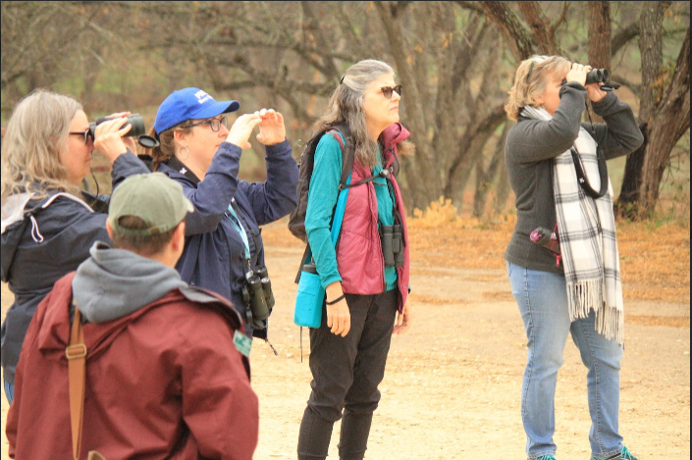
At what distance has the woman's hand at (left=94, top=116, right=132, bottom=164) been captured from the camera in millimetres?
2760

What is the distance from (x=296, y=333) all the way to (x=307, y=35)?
12551mm

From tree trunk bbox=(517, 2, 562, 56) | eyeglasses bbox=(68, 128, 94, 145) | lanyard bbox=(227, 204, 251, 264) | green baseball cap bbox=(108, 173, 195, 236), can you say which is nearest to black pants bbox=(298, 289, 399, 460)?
lanyard bbox=(227, 204, 251, 264)

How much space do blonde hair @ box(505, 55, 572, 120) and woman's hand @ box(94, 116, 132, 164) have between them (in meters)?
1.94

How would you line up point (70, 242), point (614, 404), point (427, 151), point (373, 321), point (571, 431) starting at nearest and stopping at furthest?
point (70, 242) → point (373, 321) → point (614, 404) → point (571, 431) → point (427, 151)

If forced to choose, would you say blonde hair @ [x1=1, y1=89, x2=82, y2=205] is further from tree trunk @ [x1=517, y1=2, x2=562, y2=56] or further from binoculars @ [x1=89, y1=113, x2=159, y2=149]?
tree trunk @ [x1=517, y1=2, x2=562, y2=56]

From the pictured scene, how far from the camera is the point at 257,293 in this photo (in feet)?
10.1

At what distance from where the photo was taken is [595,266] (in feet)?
12.3

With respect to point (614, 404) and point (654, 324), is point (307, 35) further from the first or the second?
point (614, 404)

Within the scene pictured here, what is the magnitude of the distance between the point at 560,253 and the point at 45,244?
7.20ft


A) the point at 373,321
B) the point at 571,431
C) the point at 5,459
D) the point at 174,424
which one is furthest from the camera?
the point at 5,459

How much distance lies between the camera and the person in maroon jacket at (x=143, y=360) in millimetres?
1933

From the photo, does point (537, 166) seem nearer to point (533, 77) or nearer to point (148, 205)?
point (533, 77)

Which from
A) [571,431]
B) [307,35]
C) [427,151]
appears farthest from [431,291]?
[307,35]

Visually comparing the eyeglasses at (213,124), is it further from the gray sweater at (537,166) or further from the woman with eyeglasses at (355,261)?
the gray sweater at (537,166)
